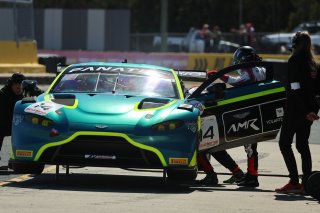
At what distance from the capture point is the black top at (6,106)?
11.8 meters

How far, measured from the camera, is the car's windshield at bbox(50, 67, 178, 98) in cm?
1106

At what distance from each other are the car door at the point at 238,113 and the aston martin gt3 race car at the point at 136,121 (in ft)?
0.04

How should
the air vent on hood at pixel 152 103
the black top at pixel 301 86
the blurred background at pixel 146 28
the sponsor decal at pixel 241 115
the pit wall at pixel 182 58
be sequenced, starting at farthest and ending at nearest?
the pit wall at pixel 182 58 → the blurred background at pixel 146 28 → the sponsor decal at pixel 241 115 → the air vent on hood at pixel 152 103 → the black top at pixel 301 86

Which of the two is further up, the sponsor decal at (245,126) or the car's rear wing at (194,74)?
the car's rear wing at (194,74)

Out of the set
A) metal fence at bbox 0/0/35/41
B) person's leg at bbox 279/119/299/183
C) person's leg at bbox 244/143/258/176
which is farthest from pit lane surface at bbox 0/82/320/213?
metal fence at bbox 0/0/35/41

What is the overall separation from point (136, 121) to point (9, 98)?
2529 millimetres

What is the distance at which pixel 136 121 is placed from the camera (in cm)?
991

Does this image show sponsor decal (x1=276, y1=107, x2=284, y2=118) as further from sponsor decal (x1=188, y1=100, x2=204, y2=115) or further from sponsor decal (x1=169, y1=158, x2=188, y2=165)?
sponsor decal (x1=169, y1=158, x2=188, y2=165)

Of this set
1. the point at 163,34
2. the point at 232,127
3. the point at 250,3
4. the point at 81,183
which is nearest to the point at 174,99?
the point at 232,127

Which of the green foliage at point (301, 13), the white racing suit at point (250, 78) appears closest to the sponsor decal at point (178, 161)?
the white racing suit at point (250, 78)

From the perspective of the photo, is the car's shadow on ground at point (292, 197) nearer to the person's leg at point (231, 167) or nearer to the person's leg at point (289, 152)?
the person's leg at point (289, 152)

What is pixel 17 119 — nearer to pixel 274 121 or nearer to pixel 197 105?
pixel 197 105

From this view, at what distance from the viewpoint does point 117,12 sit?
50562mm

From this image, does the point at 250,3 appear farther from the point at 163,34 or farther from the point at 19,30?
the point at 19,30
